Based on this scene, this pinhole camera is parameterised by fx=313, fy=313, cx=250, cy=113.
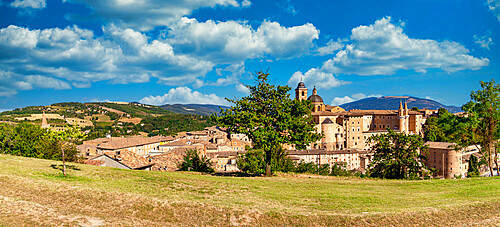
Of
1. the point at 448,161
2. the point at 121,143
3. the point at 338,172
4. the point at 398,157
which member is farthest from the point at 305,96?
the point at 398,157

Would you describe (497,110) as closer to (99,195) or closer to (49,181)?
(99,195)

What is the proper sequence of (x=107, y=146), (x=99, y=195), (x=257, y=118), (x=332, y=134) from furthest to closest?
(x=332, y=134)
(x=107, y=146)
(x=257, y=118)
(x=99, y=195)

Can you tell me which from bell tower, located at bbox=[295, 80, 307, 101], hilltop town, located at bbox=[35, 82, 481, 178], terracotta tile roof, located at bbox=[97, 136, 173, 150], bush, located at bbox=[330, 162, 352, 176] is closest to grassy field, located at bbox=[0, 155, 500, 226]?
bush, located at bbox=[330, 162, 352, 176]

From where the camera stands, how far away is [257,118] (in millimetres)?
26516

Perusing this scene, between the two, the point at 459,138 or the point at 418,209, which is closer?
the point at 418,209

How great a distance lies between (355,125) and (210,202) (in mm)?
114935

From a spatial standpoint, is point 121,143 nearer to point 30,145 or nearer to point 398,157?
point 30,145

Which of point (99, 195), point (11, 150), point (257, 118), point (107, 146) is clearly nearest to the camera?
point (99, 195)

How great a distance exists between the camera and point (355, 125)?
122750 mm

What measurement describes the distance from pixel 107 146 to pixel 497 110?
316 ft

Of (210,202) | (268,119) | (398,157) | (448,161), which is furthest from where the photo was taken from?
(448,161)

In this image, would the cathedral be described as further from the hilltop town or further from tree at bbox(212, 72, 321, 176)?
tree at bbox(212, 72, 321, 176)

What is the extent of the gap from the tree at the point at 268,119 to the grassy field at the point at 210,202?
498 cm

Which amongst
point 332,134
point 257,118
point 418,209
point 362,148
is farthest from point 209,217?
point 362,148
